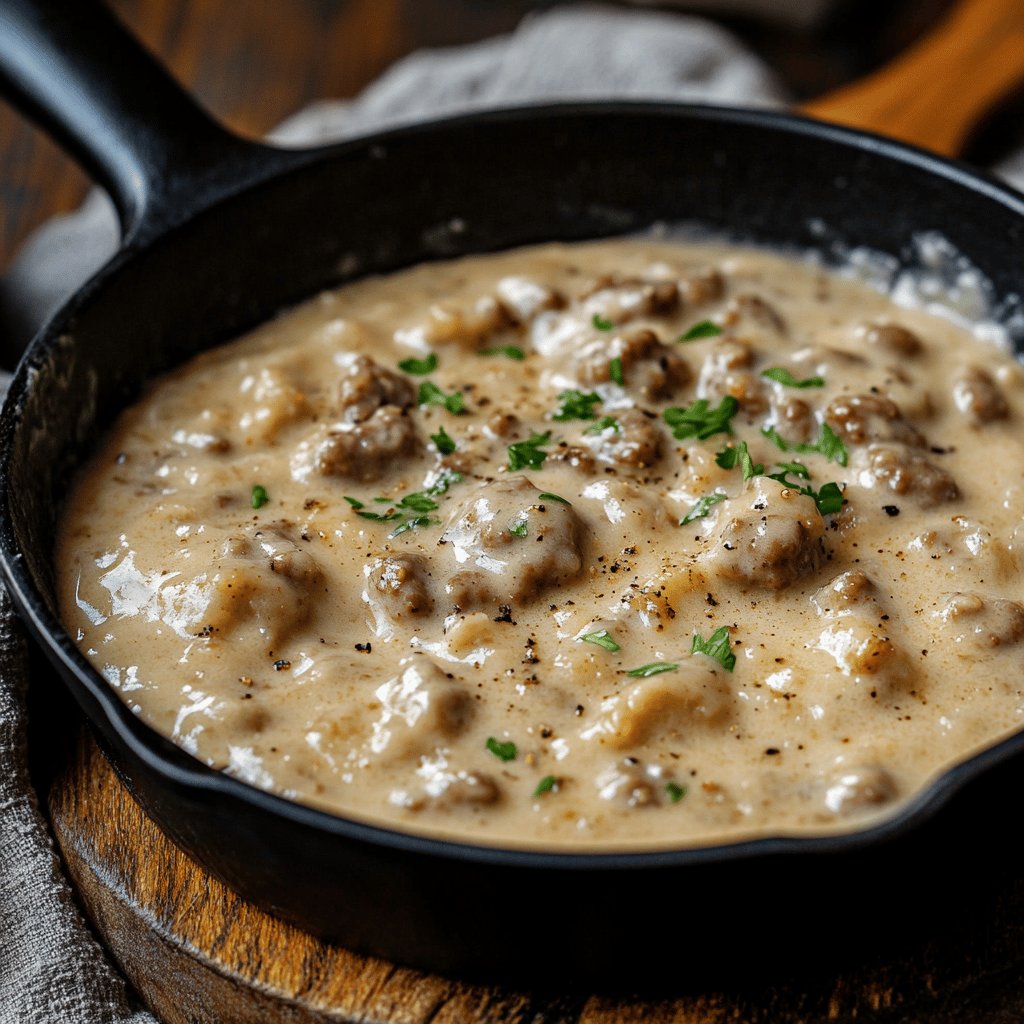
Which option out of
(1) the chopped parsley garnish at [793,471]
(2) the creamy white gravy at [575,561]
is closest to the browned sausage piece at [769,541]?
(2) the creamy white gravy at [575,561]

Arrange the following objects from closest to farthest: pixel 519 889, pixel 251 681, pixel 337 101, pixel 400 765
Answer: pixel 519 889 < pixel 400 765 < pixel 251 681 < pixel 337 101

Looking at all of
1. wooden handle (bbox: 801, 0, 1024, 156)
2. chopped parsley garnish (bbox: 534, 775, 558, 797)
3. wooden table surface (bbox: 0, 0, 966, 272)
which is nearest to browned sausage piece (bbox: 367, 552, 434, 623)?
chopped parsley garnish (bbox: 534, 775, 558, 797)

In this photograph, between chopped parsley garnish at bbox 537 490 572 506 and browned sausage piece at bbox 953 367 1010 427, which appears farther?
browned sausage piece at bbox 953 367 1010 427

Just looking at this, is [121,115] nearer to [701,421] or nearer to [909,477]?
[701,421]

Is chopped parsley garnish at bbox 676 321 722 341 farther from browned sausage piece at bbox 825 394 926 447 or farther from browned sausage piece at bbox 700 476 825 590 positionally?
browned sausage piece at bbox 700 476 825 590

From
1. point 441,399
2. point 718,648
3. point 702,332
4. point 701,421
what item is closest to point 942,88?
point 702,332

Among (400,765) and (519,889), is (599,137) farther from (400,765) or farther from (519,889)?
(519,889)

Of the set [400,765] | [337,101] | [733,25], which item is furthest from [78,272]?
[733,25]
